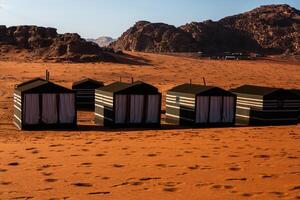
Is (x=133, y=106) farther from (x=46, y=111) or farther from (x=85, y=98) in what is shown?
(x=85, y=98)

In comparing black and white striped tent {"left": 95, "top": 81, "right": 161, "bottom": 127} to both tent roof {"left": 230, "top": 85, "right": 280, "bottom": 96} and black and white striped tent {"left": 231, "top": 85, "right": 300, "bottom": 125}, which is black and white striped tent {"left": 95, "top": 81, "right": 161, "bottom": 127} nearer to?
black and white striped tent {"left": 231, "top": 85, "right": 300, "bottom": 125}

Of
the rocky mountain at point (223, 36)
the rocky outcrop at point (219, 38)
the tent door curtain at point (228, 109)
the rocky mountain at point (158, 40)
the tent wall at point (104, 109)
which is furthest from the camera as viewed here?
the rocky outcrop at point (219, 38)

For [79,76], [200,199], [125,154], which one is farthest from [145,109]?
[79,76]

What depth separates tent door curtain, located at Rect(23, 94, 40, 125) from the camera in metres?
24.1

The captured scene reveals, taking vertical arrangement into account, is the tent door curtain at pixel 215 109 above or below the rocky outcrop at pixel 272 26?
below

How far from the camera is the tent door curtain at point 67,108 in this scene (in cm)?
2453

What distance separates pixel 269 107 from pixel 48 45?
6132cm

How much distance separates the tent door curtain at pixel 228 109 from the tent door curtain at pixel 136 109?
4.39m

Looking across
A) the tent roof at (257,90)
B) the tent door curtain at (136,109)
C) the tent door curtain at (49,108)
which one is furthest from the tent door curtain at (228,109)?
the tent door curtain at (49,108)

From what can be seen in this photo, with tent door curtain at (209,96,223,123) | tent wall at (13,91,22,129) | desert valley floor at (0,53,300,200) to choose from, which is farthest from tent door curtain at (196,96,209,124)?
tent wall at (13,91,22,129)

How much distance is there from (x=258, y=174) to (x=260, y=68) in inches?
2660

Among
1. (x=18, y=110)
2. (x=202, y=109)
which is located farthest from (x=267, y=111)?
(x=18, y=110)

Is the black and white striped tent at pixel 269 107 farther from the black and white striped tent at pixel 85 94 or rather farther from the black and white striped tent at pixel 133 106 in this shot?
the black and white striped tent at pixel 85 94

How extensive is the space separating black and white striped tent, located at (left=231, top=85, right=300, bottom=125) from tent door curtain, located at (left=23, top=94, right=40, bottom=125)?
431 inches
